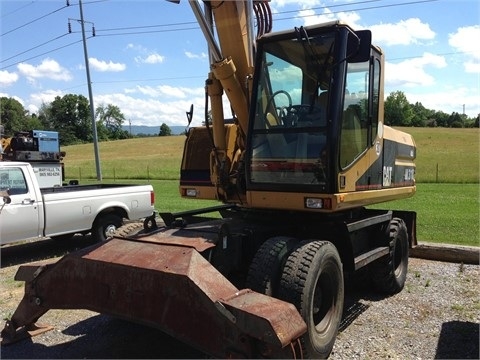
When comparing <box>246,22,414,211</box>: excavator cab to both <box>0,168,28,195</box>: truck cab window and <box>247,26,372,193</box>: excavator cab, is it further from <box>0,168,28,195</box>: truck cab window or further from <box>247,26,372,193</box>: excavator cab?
<box>0,168,28,195</box>: truck cab window

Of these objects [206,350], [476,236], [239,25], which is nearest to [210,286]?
[206,350]

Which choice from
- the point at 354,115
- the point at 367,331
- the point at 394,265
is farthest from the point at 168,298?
the point at 394,265

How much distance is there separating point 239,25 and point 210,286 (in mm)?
3119

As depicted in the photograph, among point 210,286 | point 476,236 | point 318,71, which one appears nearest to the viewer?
point 210,286

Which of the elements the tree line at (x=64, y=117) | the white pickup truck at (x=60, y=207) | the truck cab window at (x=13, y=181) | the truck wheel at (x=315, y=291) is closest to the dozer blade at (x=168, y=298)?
the truck wheel at (x=315, y=291)

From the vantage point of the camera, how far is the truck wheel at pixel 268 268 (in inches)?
167

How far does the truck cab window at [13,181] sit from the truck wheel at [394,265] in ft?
19.3

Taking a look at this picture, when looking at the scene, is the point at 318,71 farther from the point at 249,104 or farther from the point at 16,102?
the point at 16,102

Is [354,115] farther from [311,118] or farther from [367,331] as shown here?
[367,331]

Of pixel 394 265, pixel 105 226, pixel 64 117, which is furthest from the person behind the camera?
pixel 64 117

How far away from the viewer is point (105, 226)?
938 cm

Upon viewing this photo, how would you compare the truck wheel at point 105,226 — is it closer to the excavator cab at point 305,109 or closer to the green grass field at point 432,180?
the green grass field at point 432,180

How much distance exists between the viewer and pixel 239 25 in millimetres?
5488

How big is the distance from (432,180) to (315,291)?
2432 cm
